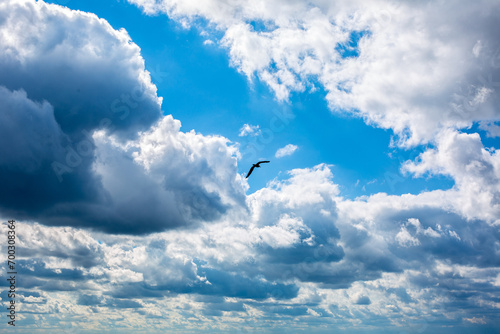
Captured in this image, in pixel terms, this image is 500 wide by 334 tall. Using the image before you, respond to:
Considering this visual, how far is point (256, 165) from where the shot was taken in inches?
2048

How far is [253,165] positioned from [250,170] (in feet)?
4.06

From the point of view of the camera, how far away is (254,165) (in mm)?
52312

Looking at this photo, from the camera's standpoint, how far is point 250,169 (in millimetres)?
52188

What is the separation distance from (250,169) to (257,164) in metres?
1.85

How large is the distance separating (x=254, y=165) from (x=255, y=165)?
235 millimetres

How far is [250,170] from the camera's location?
171 ft

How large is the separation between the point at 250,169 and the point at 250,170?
20cm

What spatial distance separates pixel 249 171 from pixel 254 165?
1.61 meters

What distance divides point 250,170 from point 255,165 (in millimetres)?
1425

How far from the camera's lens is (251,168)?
171ft

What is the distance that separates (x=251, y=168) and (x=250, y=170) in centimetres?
45

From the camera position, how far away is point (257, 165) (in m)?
52.1

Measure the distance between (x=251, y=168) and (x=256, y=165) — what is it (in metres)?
1.19

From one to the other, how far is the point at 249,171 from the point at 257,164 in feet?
7.12
